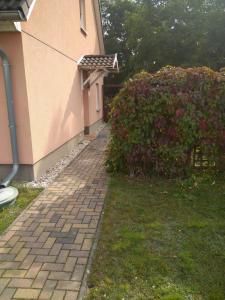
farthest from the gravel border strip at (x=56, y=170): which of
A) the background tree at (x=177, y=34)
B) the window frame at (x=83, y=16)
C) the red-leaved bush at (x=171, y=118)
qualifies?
the background tree at (x=177, y=34)

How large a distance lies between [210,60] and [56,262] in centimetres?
1650

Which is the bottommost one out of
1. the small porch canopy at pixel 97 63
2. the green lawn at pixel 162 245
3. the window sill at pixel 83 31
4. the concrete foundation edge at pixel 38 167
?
the green lawn at pixel 162 245

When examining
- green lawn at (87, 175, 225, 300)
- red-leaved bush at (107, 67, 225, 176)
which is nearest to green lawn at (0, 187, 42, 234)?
green lawn at (87, 175, 225, 300)

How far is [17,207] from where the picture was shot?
15.0 ft

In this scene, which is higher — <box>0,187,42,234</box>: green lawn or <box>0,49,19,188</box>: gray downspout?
<box>0,49,19,188</box>: gray downspout

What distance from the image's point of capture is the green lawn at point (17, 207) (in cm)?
409

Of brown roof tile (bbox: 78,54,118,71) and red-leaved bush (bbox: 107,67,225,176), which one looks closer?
red-leaved bush (bbox: 107,67,225,176)

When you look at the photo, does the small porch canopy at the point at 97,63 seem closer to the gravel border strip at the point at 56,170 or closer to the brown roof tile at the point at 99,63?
the brown roof tile at the point at 99,63

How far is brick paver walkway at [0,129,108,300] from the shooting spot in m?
2.78

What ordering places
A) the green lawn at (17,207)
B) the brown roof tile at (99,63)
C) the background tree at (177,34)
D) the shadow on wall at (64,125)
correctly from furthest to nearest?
the background tree at (177,34) < the brown roof tile at (99,63) < the shadow on wall at (64,125) < the green lawn at (17,207)

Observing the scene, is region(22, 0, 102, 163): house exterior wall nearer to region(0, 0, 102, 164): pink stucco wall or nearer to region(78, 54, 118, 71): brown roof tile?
region(0, 0, 102, 164): pink stucco wall

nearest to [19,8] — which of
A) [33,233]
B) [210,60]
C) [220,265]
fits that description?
[33,233]

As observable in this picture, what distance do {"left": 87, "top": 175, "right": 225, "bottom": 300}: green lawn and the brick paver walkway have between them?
0.65 feet

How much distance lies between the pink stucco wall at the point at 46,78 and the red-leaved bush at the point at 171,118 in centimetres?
156
